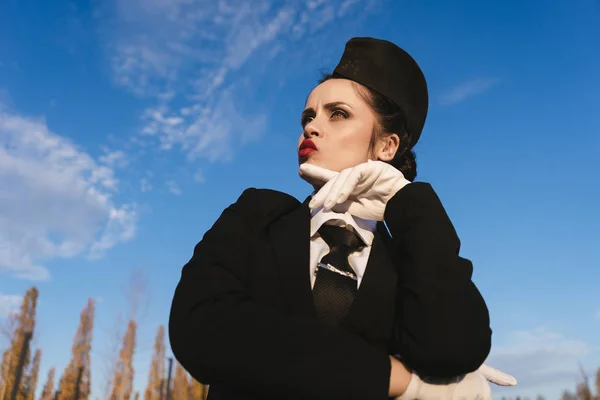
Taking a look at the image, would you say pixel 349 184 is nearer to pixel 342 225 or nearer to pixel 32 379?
pixel 342 225

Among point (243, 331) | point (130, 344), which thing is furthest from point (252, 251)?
point (130, 344)

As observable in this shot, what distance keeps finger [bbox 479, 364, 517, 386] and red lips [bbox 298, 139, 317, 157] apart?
3.75 ft

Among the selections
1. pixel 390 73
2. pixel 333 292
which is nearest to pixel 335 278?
pixel 333 292

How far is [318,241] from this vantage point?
1.86 meters

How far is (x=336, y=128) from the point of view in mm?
2248

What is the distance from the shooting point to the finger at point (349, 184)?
5.70ft

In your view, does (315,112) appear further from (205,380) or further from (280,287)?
(205,380)

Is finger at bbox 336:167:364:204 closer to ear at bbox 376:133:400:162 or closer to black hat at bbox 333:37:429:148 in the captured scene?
ear at bbox 376:133:400:162

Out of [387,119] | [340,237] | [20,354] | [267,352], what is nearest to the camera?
[267,352]

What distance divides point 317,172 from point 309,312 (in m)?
0.66

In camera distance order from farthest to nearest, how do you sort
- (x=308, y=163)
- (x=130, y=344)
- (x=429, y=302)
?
(x=130, y=344) → (x=308, y=163) → (x=429, y=302)

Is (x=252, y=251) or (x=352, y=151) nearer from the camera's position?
(x=252, y=251)

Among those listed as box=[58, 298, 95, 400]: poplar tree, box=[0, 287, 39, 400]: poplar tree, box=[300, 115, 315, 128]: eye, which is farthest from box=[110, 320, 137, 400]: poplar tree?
box=[300, 115, 315, 128]: eye

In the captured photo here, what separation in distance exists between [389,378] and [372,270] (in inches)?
16.3
